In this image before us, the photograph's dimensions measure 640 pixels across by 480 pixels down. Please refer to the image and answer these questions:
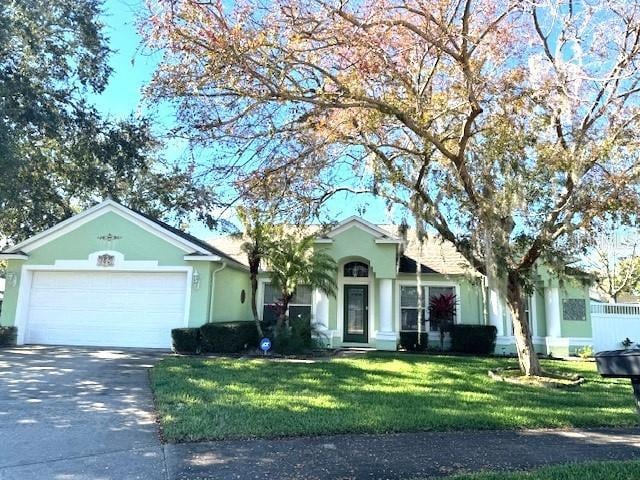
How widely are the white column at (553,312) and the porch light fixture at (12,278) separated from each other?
57.8 feet

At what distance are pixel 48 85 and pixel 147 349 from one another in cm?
979

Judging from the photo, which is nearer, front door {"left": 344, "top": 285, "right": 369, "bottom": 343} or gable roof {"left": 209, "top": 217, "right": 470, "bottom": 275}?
gable roof {"left": 209, "top": 217, "right": 470, "bottom": 275}

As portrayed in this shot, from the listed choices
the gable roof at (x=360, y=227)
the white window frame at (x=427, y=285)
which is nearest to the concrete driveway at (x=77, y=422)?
the gable roof at (x=360, y=227)

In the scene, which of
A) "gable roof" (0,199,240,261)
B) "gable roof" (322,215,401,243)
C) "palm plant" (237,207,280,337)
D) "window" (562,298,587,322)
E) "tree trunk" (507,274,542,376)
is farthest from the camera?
"window" (562,298,587,322)

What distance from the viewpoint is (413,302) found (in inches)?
710

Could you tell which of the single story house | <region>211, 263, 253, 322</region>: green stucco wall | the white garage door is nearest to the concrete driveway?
the white garage door

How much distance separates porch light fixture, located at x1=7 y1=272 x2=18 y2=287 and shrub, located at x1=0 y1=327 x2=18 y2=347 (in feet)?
4.80

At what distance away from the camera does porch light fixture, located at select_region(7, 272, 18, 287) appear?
611 inches

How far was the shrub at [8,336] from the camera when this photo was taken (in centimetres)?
1468

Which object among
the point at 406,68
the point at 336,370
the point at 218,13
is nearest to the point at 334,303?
the point at 336,370

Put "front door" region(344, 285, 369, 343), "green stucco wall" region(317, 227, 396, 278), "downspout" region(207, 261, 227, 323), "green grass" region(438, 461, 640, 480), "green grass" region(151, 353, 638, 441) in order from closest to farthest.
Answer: "green grass" region(438, 461, 640, 480) → "green grass" region(151, 353, 638, 441) → "downspout" region(207, 261, 227, 323) → "green stucco wall" region(317, 227, 396, 278) → "front door" region(344, 285, 369, 343)

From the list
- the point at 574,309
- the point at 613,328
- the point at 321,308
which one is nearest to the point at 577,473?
the point at 321,308

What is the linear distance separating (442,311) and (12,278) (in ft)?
46.0

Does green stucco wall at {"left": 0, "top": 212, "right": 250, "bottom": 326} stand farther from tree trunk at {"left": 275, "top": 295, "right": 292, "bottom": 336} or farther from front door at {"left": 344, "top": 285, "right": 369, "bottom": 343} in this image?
front door at {"left": 344, "top": 285, "right": 369, "bottom": 343}
